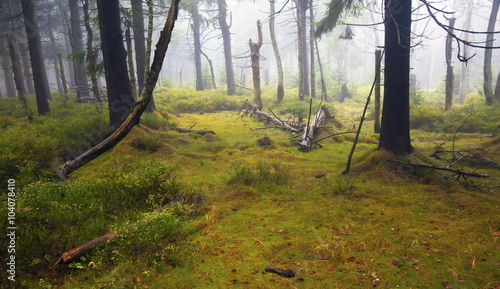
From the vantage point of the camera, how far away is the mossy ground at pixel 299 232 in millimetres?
3326

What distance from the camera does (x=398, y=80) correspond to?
688 centimetres

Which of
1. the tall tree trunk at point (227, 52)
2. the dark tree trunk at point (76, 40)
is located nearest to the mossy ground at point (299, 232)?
the dark tree trunk at point (76, 40)

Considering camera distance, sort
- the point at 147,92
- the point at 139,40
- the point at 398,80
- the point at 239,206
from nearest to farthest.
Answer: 1. the point at 147,92
2. the point at 239,206
3. the point at 398,80
4. the point at 139,40

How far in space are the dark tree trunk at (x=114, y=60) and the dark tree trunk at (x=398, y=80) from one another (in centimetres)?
802

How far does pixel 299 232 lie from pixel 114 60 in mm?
8123

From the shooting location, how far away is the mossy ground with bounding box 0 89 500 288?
333 centimetres

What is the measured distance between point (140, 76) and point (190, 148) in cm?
620

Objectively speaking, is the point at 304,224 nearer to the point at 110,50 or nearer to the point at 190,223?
the point at 190,223

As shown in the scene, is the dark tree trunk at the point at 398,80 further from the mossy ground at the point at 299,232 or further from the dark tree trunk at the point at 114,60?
the dark tree trunk at the point at 114,60

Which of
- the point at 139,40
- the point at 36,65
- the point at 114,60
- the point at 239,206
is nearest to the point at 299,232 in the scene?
the point at 239,206

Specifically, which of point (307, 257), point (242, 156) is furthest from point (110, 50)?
point (307, 257)

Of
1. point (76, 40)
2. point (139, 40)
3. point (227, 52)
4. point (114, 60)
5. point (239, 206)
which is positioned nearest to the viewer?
point (239, 206)

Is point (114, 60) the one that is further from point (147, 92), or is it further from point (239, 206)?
point (239, 206)

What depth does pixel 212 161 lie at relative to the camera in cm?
855
